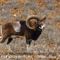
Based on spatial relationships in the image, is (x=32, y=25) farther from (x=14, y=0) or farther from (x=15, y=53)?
(x=14, y=0)

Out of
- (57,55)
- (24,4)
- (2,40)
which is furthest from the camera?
(24,4)

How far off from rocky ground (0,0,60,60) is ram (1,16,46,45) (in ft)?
0.20

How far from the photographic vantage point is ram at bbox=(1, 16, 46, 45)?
3711 mm

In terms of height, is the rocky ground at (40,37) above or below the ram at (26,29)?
below

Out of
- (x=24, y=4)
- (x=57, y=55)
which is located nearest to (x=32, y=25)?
(x=57, y=55)

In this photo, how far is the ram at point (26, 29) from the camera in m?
3.71

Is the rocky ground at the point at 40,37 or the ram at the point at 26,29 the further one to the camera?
the ram at the point at 26,29

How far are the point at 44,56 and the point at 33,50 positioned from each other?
15cm

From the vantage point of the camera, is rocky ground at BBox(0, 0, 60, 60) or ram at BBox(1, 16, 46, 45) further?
ram at BBox(1, 16, 46, 45)

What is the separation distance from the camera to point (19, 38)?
3727 mm

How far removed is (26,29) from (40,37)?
0.63ft

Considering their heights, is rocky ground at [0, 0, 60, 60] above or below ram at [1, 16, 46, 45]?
below

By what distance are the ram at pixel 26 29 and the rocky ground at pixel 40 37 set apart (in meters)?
0.06

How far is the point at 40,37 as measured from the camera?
3.76 m
